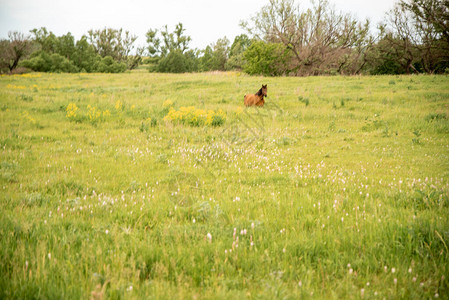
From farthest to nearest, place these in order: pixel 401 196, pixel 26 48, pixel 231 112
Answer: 1. pixel 26 48
2. pixel 231 112
3. pixel 401 196

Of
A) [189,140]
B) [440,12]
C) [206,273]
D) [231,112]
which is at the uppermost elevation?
[440,12]

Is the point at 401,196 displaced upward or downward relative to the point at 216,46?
downward

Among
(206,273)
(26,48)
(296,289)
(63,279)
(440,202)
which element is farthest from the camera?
(26,48)

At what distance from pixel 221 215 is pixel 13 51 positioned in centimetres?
8264

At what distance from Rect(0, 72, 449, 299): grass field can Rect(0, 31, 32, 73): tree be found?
215ft

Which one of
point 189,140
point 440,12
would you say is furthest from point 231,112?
point 440,12

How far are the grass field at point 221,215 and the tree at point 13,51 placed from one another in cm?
6552

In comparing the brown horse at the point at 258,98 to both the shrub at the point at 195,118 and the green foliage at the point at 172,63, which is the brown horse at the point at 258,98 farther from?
the green foliage at the point at 172,63

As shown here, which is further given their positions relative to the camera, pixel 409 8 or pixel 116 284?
pixel 409 8

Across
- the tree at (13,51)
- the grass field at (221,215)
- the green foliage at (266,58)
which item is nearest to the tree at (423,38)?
the green foliage at (266,58)

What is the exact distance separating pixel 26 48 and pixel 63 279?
83.8 metres

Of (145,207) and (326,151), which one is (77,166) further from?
(326,151)

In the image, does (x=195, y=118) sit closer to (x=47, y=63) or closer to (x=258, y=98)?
(x=258, y=98)

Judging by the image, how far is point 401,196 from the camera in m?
4.90
